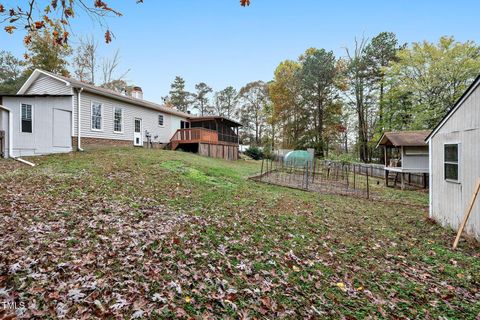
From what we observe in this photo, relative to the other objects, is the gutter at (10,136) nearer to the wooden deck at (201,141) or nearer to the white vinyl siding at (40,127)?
the white vinyl siding at (40,127)

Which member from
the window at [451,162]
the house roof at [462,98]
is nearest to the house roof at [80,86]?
the house roof at [462,98]

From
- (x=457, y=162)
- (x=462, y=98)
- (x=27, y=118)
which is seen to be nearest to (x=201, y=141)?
(x=27, y=118)

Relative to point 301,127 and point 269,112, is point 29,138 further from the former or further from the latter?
point 269,112

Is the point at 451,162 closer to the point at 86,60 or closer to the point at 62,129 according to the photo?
the point at 62,129

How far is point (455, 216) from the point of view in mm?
6441

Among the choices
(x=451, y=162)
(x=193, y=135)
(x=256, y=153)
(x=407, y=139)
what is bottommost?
(x=451, y=162)

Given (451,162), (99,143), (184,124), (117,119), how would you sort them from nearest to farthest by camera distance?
(451,162)
(99,143)
(117,119)
(184,124)

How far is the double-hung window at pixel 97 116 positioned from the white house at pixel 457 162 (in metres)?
15.4

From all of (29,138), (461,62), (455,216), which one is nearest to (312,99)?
(461,62)

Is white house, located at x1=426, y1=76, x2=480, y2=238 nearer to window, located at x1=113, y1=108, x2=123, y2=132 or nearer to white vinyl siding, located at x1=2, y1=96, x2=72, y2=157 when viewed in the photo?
white vinyl siding, located at x1=2, y1=96, x2=72, y2=157

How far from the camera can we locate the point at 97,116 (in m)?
13.6

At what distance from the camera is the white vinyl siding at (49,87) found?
1280cm

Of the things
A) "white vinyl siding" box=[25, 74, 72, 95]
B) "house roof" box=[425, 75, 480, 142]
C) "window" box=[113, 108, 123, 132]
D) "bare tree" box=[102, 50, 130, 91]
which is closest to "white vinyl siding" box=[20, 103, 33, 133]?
"white vinyl siding" box=[25, 74, 72, 95]

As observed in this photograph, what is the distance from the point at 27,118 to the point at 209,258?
1237cm
